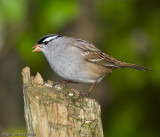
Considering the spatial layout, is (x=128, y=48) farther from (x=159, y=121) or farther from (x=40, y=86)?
(x=40, y=86)

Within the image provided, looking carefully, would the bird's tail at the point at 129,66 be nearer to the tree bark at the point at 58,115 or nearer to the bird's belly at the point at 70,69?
the bird's belly at the point at 70,69

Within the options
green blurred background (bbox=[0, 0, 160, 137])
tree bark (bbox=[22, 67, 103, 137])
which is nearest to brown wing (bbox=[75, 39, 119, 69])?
green blurred background (bbox=[0, 0, 160, 137])

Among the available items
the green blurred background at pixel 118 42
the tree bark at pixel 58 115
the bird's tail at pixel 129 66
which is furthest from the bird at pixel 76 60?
the tree bark at pixel 58 115

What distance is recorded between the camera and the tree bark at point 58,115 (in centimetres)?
341

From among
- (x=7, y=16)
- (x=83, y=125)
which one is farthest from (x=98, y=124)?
(x=7, y=16)

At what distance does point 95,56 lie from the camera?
568cm

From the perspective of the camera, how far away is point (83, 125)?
3467 millimetres

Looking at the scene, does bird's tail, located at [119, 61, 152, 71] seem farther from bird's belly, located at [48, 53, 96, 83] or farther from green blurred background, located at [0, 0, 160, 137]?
bird's belly, located at [48, 53, 96, 83]

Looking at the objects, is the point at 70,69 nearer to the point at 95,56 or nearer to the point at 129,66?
the point at 95,56

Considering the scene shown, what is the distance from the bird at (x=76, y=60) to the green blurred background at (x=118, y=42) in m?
0.17

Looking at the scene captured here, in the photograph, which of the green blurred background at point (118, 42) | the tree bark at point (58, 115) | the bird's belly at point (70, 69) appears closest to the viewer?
the tree bark at point (58, 115)

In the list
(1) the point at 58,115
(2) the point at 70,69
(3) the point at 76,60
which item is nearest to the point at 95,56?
(3) the point at 76,60

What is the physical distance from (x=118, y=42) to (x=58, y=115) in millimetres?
2813

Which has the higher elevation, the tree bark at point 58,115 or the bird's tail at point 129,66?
the tree bark at point 58,115
